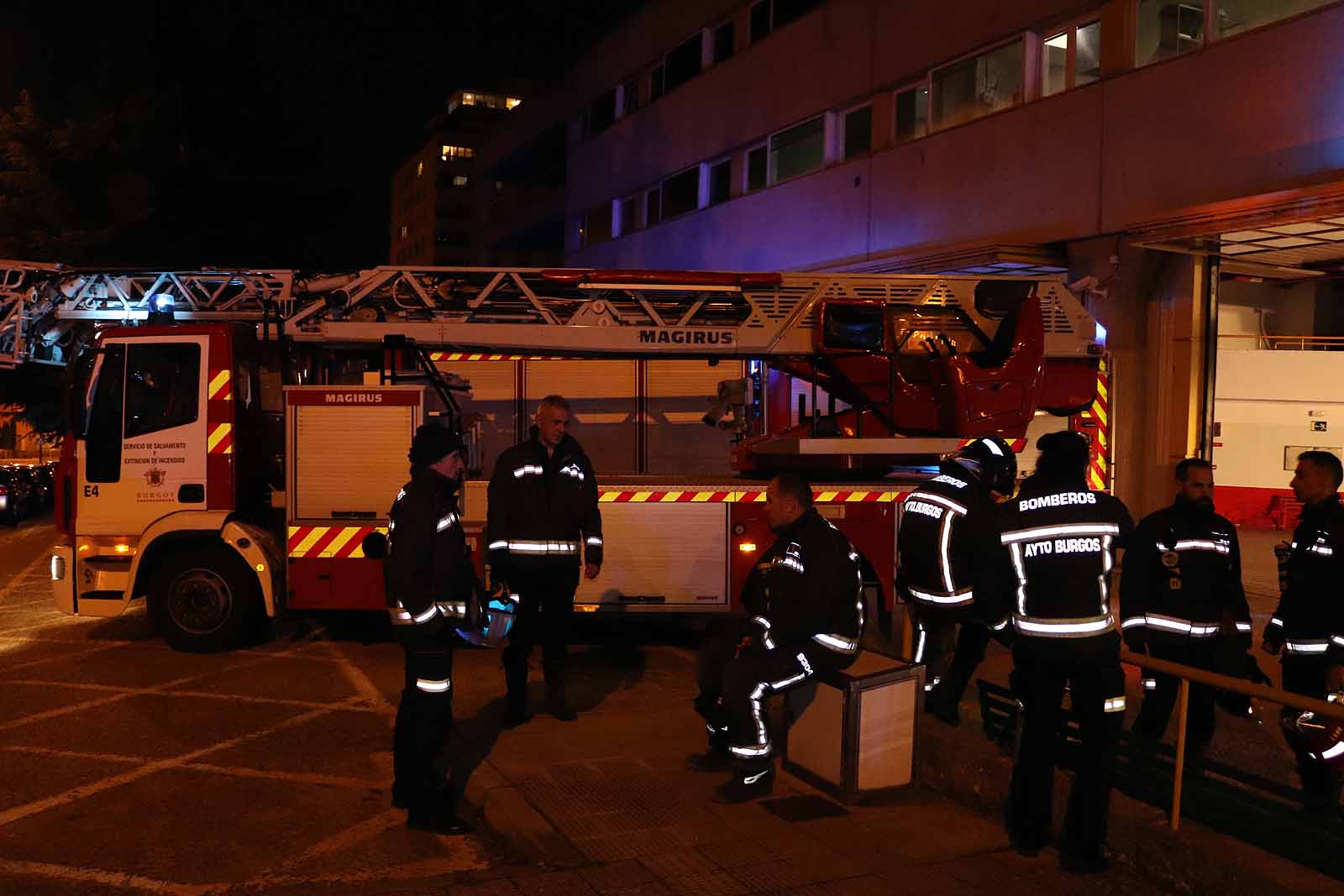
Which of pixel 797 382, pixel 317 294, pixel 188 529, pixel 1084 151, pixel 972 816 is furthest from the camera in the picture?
pixel 1084 151

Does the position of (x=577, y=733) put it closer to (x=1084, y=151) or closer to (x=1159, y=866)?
(x=1159, y=866)

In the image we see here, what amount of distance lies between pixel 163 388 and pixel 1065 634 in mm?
7441

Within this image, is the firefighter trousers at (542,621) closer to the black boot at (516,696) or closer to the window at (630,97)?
the black boot at (516,696)

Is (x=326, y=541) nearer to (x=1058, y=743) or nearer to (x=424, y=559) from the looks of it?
(x=424, y=559)

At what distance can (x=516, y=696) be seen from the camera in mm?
6871

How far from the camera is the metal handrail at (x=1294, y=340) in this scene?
18.3m

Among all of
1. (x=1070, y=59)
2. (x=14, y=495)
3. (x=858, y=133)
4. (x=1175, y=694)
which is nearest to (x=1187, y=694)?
(x=1175, y=694)

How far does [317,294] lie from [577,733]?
17.5ft

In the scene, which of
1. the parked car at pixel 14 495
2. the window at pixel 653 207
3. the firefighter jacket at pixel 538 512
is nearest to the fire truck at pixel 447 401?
the firefighter jacket at pixel 538 512

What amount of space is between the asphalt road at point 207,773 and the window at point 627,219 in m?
19.6

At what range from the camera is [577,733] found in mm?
6703

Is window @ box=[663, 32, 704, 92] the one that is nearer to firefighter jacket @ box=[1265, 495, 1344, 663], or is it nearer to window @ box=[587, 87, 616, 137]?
window @ box=[587, 87, 616, 137]

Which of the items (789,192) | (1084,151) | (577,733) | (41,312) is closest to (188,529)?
(41,312)

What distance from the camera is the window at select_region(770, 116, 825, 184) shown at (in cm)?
2025
